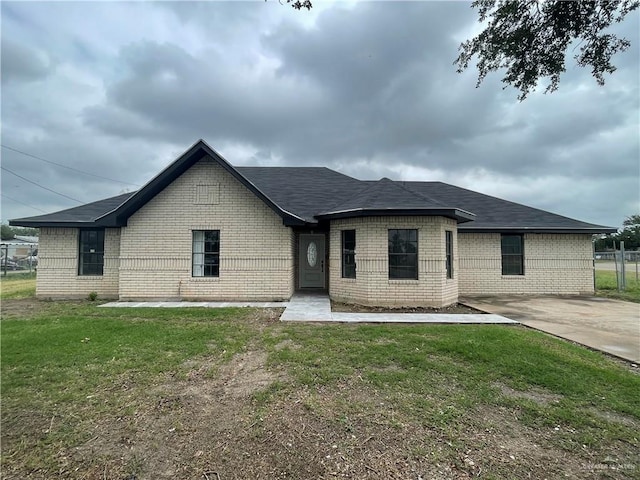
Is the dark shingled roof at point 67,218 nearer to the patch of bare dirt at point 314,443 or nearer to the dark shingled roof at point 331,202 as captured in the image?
the dark shingled roof at point 331,202

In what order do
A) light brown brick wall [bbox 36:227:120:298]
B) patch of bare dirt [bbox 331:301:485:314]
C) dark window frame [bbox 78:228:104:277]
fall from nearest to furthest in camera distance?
patch of bare dirt [bbox 331:301:485:314] < light brown brick wall [bbox 36:227:120:298] < dark window frame [bbox 78:228:104:277]

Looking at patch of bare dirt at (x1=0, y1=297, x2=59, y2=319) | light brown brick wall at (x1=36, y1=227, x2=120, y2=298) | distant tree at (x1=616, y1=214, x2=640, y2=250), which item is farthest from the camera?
distant tree at (x1=616, y1=214, x2=640, y2=250)

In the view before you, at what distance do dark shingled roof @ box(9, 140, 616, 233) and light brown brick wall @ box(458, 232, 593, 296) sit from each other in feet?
1.95

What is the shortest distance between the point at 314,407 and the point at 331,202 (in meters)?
10.4

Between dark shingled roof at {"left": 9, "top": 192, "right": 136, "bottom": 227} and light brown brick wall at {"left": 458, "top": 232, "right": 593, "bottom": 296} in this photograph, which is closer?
dark shingled roof at {"left": 9, "top": 192, "right": 136, "bottom": 227}

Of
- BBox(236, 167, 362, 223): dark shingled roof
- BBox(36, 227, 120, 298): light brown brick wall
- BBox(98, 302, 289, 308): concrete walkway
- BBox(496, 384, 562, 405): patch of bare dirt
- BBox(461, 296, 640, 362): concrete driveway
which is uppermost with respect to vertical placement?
BBox(236, 167, 362, 223): dark shingled roof

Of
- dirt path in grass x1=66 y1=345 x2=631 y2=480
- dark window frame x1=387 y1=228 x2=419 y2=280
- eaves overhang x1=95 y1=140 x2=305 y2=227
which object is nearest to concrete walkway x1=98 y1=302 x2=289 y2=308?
eaves overhang x1=95 y1=140 x2=305 y2=227

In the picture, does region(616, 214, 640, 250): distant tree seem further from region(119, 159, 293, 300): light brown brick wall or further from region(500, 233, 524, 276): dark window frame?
region(119, 159, 293, 300): light brown brick wall

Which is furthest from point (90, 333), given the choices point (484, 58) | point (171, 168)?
point (484, 58)

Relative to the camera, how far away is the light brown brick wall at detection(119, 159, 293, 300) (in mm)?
11141

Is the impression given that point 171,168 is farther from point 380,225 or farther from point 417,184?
point 417,184

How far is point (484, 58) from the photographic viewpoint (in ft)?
18.3

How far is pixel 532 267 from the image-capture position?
534 inches

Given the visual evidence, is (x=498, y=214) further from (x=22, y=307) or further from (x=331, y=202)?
(x=22, y=307)
